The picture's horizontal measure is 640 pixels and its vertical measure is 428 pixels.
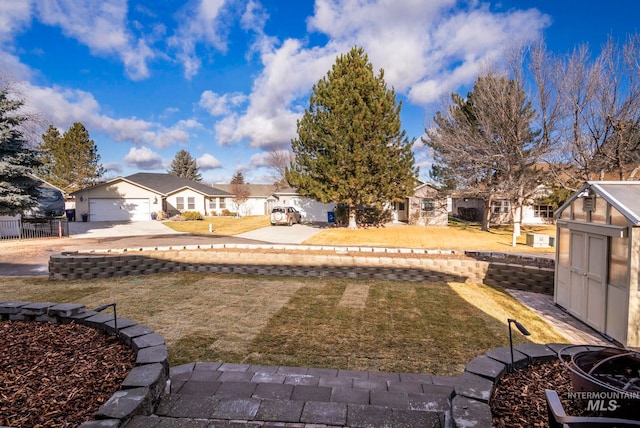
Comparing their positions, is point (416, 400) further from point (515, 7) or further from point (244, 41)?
point (244, 41)

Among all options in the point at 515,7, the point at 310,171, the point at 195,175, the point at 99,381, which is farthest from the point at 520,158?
the point at 195,175

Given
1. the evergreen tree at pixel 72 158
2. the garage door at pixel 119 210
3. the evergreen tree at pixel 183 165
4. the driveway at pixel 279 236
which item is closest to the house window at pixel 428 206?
the driveway at pixel 279 236

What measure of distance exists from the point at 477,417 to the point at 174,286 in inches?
284

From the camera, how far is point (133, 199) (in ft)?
98.3

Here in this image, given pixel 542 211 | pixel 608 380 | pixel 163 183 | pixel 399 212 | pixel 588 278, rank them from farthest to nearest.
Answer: pixel 163 183 < pixel 399 212 < pixel 542 211 < pixel 588 278 < pixel 608 380

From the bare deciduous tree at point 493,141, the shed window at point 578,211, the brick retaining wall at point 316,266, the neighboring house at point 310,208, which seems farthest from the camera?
the neighboring house at point 310,208

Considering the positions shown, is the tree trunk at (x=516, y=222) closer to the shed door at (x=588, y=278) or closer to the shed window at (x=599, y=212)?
the shed door at (x=588, y=278)

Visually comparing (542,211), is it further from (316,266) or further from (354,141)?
(316,266)

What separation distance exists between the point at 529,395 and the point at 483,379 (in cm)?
37

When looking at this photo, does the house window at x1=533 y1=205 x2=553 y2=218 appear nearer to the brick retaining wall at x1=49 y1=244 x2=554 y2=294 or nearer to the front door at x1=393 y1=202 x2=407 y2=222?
the front door at x1=393 y1=202 x2=407 y2=222

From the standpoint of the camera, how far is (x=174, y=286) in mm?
7812

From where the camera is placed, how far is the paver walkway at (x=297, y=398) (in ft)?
8.31

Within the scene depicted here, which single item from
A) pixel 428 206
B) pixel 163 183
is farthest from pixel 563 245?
pixel 163 183

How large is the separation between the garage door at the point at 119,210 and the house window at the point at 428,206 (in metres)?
24.1
